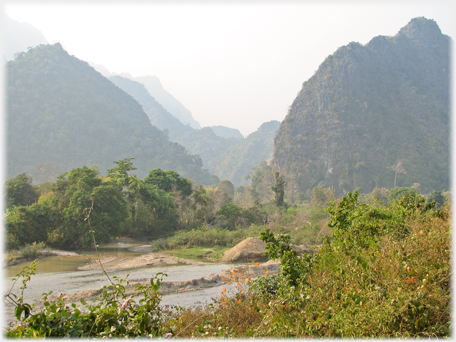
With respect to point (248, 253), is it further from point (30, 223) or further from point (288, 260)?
point (30, 223)

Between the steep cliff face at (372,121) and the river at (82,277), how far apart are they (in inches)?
2130

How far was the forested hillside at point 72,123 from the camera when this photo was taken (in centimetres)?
6794

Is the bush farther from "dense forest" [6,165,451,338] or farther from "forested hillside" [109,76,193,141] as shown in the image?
"forested hillside" [109,76,193,141]

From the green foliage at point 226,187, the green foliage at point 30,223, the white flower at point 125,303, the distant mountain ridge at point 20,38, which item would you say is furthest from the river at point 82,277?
the distant mountain ridge at point 20,38

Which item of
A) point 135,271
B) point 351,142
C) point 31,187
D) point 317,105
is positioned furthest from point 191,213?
point 317,105

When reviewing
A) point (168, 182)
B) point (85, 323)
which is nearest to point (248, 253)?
point (85, 323)

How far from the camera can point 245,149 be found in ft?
410

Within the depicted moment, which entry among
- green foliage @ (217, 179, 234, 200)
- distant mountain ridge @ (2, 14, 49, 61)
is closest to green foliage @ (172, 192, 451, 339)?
green foliage @ (217, 179, 234, 200)

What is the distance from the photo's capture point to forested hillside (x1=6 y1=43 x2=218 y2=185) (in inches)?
2675

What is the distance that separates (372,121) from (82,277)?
73180 mm

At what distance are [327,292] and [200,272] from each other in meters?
9.05

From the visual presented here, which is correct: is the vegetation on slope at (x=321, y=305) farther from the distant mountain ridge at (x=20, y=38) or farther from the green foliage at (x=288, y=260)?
the distant mountain ridge at (x=20, y=38)

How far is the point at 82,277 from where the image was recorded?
11.5 meters

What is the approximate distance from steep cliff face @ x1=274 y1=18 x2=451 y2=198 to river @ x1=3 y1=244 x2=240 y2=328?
5409 cm
